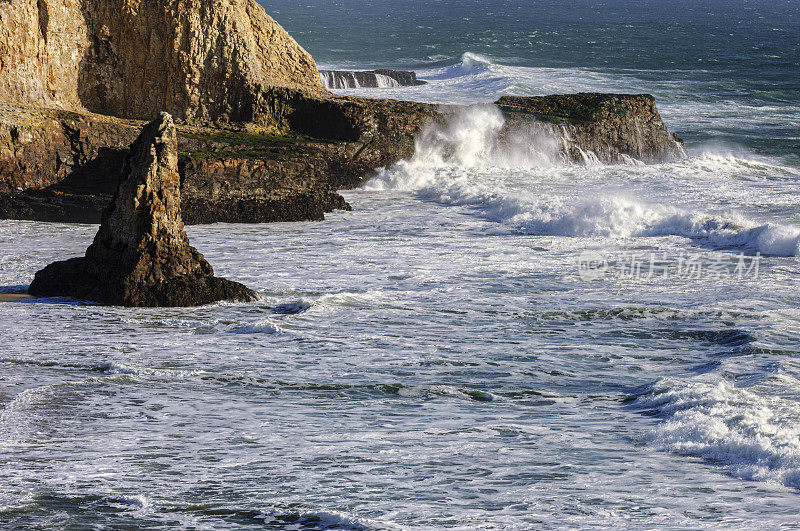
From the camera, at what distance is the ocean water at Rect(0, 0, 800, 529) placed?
5984 mm

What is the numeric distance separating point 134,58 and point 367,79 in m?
25.6

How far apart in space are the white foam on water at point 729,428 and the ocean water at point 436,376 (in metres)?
0.02

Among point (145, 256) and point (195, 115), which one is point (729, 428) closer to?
point (145, 256)

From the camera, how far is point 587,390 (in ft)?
27.5

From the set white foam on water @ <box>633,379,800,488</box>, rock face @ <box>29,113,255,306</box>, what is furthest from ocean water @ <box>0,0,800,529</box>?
rock face @ <box>29,113,255,306</box>

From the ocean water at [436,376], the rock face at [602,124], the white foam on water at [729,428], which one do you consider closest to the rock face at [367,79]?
the rock face at [602,124]

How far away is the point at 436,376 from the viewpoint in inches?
340

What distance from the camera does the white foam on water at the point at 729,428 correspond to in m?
6.59

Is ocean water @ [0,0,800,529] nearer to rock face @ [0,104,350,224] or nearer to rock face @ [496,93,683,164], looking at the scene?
rock face @ [0,104,350,224]

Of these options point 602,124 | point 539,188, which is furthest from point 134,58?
point 602,124

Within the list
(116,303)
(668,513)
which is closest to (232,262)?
(116,303)

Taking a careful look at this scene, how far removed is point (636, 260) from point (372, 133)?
8.47 m

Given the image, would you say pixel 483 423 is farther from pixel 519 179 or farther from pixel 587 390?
pixel 519 179

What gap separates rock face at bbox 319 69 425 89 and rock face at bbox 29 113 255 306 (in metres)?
31.7
